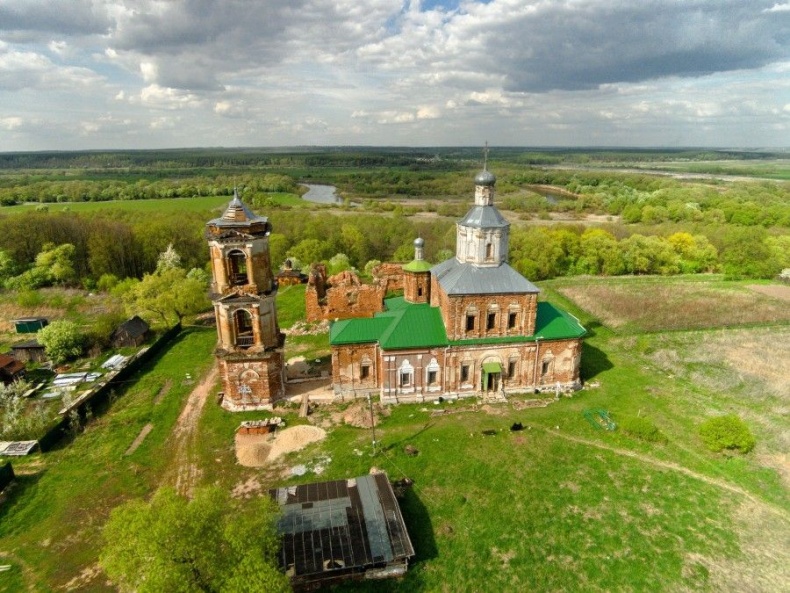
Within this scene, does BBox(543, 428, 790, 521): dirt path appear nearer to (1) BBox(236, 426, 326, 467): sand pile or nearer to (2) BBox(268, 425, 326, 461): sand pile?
(2) BBox(268, 425, 326, 461): sand pile

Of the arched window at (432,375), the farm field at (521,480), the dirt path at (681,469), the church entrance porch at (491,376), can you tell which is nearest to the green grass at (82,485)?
the farm field at (521,480)

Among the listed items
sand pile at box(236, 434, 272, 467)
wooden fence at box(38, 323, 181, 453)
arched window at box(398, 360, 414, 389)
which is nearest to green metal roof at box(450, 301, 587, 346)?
arched window at box(398, 360, 414, 389)

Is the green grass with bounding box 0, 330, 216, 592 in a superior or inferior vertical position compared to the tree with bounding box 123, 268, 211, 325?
inferior

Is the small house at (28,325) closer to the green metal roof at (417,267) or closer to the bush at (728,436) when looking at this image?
the green metal roof at (417,267)

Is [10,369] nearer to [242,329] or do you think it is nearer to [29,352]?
[29,352]

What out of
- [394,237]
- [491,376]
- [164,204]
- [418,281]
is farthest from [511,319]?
[164,204]

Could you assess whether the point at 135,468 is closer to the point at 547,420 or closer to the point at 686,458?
the point at 547,420
